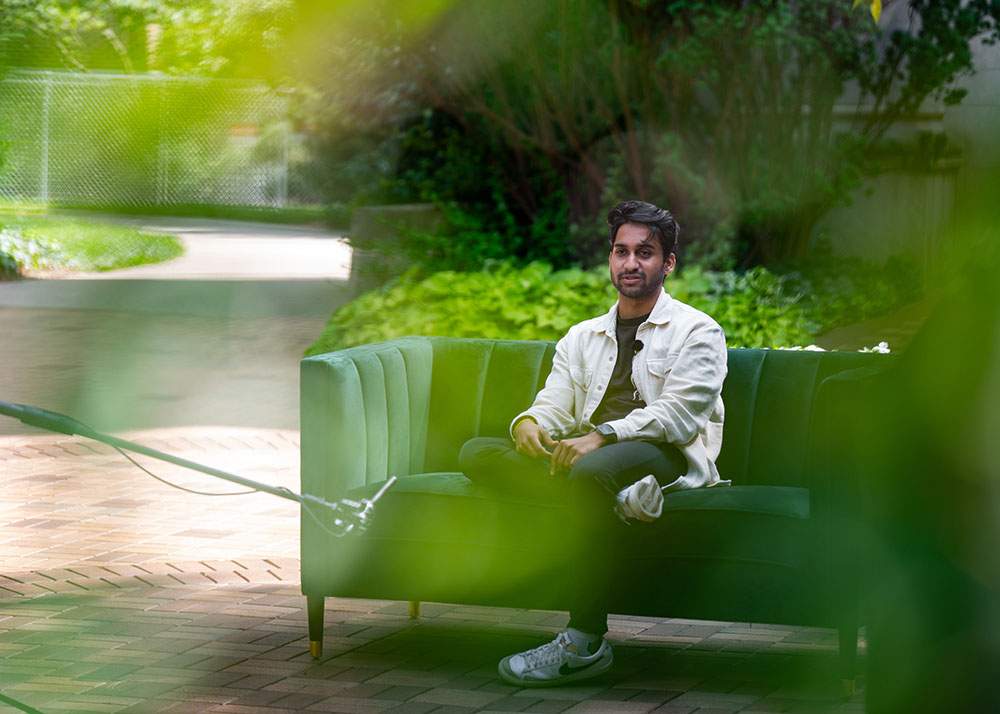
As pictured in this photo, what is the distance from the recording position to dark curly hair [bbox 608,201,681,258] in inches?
136

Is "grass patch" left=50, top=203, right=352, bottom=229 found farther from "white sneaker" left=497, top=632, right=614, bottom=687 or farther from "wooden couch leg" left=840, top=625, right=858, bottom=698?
"wooden couch leg" left=840, top=625, right=858, bottom=698

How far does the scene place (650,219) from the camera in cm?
346

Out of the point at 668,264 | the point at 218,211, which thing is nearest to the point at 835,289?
the point at 668,264

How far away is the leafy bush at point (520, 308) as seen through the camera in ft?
23.8

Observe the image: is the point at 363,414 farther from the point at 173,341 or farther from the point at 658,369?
the point at 173,341

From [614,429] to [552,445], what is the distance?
196 millimetres

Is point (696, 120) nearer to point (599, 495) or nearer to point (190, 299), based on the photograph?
point (190, 299)

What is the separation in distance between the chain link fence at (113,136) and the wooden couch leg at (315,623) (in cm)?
278

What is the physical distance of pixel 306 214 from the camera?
1.13m

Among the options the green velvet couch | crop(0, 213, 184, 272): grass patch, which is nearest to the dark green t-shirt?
the green velvet couch

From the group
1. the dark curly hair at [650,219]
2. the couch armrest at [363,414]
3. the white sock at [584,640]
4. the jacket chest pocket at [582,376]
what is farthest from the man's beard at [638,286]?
the white sock at [584,640]

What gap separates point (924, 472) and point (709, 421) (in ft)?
9.39

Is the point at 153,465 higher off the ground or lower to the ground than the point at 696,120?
lower

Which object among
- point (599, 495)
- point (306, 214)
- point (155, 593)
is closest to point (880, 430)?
point (306, 214)
